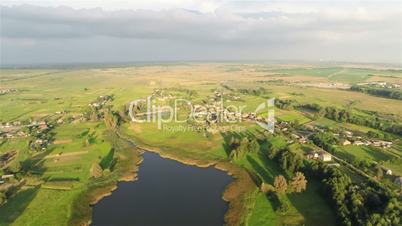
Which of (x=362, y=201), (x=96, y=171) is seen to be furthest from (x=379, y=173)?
(x=96, y=171)

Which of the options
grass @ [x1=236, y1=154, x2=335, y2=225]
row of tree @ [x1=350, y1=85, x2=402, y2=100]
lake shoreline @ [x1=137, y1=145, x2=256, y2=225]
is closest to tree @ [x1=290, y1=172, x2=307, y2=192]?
grass @ [x1=236, y1=154, x2=335, y2=225]

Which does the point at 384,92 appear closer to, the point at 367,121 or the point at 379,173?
the point at 367,121

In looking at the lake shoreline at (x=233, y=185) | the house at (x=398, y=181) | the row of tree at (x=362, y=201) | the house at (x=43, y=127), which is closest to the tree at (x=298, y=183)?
the row of tree at (x=362, y=201)

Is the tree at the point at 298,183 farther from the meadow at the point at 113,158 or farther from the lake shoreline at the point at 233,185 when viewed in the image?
the lake shoreline at the point at 233,185

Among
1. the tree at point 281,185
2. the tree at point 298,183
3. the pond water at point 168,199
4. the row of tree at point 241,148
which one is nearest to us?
the pond water at point 168,199

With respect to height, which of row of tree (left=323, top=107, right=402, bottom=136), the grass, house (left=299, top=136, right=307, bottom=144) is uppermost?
row of tree (left=323, top=107, right=402, bottom=136)

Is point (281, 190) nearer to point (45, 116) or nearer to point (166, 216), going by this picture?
point (166, 216)

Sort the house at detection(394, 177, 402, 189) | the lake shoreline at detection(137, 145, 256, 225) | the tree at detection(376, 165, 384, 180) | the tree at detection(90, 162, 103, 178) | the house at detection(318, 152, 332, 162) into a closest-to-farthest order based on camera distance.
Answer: the lake shoreline at detection(137, 145, 256, 225) < the house at detection(394, 177, 402, 189) < the tree at detection(376, 165, 384, 180) < the tree at detection(90, 162, 103, 178) < the house at detection(318, 152, 332, 162)

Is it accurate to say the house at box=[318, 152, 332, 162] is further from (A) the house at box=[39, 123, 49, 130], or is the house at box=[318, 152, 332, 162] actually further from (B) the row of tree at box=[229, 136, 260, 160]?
(A) the house at box=[39, 123, 49, 130]
